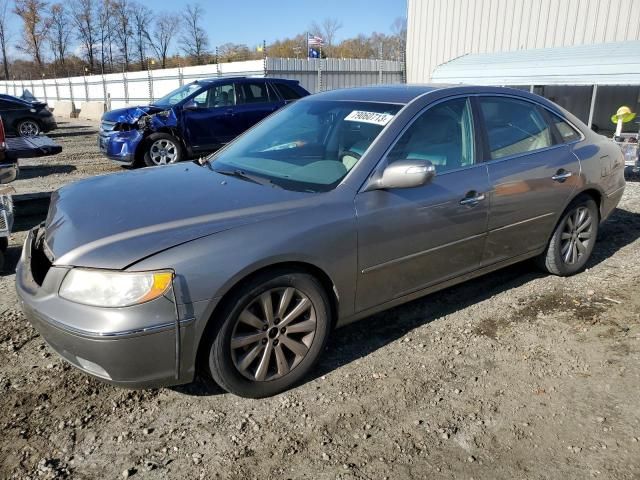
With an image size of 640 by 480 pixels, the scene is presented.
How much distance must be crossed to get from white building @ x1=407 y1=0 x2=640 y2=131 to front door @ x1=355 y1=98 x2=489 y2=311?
28.4 ft

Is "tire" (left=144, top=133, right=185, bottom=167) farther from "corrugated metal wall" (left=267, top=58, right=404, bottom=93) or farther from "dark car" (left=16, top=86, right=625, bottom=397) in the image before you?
"corrugated metal wall" (left=267, top=58, right=404, bottom=93)

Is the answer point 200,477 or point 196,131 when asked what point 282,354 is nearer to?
point 200,477

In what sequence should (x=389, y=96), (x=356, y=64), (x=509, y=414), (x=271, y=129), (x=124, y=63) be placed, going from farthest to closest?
(x=124, y=63), (x=356, y=64), (x=271, y=129), (x=389, y=96), (x=509, y=414)

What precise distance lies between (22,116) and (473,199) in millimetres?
16639

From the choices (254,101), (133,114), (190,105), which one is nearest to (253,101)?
(254,101)

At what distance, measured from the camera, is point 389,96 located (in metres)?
3.70

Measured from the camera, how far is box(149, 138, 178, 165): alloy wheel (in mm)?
9914

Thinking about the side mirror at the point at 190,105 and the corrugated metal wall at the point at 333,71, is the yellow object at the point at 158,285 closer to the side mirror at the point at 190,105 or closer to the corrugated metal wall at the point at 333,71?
the side mirror at the point at 190,105

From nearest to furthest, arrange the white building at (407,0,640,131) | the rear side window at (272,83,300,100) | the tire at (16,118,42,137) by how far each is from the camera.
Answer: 1. the rear side window at (272,83,300,100)
2. the white building at (407,0,640,131)
3. the tire at (16,118,42,137)

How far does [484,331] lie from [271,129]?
2.15m

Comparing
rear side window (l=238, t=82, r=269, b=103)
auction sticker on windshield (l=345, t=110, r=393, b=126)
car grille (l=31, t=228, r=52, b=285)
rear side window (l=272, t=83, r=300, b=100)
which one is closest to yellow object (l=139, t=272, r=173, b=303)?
car grille (l=31, t=228, r=52, b=285)

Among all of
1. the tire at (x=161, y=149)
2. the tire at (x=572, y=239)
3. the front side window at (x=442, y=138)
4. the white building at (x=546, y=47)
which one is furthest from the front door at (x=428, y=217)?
the white building at (x=546, y=47)

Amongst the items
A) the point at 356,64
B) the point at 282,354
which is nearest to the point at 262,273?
the point at 282,354

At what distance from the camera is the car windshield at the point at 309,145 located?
10.8 feet
